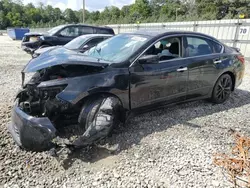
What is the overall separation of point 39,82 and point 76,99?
23.3 inches

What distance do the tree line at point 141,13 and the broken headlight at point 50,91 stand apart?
24.4 m

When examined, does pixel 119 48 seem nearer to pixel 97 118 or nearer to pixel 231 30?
pixel 97 118

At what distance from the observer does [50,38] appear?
956cm

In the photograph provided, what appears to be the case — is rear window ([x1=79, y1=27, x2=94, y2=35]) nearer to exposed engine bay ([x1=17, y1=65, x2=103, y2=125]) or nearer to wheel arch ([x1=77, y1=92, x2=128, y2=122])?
exposed engine bay ([x1=17, y1=65, x2=103, y2=125])

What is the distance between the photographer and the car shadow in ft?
9.26

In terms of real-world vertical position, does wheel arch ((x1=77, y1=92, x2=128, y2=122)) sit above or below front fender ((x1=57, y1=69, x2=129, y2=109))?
below

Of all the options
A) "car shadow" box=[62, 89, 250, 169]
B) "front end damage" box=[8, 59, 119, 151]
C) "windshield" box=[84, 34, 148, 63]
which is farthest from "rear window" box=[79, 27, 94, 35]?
"front end damage" box=[8, 59, 119, 151]

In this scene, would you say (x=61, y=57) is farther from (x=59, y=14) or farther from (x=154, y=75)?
(x=59, y=14)

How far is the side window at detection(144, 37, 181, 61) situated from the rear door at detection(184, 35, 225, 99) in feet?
0.52

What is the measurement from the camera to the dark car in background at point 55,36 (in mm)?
9391

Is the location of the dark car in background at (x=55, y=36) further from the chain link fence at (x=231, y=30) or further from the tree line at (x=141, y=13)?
the tree line at (x=141, y=13)

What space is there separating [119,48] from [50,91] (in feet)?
4.83

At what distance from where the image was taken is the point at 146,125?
3.63 m

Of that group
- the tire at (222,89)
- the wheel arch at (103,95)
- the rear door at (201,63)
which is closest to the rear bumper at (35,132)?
the wheel arch at (103,95)
